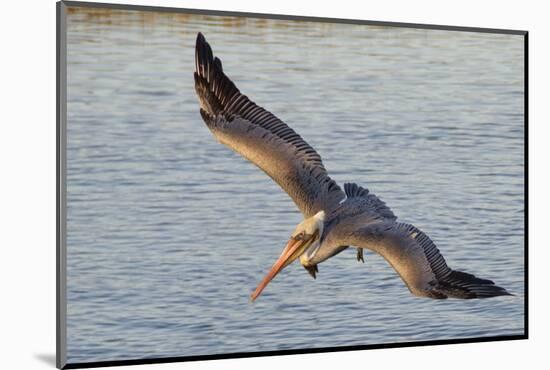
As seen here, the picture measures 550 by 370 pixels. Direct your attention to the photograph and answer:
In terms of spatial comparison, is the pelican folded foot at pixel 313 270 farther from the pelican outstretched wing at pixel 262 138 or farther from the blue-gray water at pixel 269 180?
the pelican outstretched wing at pixel 262 138

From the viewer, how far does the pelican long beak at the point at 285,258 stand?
7.69 meters

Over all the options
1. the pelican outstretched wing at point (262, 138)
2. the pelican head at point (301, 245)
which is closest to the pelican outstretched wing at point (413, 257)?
the pelican head at point (301, 245)

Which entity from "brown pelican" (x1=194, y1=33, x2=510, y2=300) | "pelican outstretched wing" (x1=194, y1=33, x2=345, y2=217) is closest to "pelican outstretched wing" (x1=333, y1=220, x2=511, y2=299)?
"brown pelican" (x1=194, y1=33, x2=510, y2=300)

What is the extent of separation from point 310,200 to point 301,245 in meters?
0.25

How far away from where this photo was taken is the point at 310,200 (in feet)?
25.7

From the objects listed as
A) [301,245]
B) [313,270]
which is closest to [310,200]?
[301,245]

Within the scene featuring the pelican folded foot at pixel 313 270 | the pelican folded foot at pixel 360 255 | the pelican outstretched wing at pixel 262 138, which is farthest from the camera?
the pelican folded foot at pixel 360 255

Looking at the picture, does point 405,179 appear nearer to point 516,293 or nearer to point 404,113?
point 404,113

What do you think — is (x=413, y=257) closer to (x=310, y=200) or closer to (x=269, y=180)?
(x=310, y=200)

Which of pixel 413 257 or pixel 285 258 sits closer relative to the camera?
pixel 285 258

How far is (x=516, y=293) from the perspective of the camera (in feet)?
27.4

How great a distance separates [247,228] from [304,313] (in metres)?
0.55

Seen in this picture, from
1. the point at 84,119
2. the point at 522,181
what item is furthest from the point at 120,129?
the point at 522,181

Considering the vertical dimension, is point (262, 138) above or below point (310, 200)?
above
